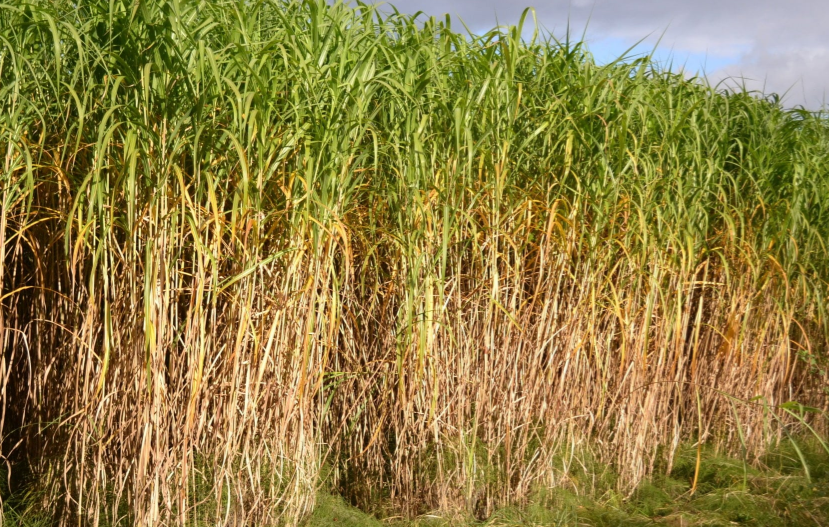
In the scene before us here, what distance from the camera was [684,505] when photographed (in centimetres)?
288

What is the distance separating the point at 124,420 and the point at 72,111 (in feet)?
3.15

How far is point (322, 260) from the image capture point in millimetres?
2244

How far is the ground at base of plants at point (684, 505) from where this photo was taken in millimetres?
2488

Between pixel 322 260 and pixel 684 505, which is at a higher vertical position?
pixel 322 260

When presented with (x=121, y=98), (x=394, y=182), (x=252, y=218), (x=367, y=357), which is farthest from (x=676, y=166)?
(x=121, y=98)

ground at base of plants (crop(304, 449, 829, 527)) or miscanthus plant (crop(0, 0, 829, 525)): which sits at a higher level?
miscanthus plant (crop(0, 0, 829, 525))

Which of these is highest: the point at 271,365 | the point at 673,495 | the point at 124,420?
the point at 271,365

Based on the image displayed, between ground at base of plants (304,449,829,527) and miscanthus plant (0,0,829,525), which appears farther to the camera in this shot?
ground at base of plants (304,449,829,527)

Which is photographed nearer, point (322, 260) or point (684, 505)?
point (322, 260)

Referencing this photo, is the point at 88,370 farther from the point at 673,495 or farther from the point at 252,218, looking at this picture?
the point at 673,495

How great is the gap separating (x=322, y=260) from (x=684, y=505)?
5.64ft

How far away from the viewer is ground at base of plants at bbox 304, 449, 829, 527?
8.16 feet

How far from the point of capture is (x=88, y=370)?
6.77 ft

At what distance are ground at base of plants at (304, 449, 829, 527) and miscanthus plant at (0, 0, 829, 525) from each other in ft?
0.28
